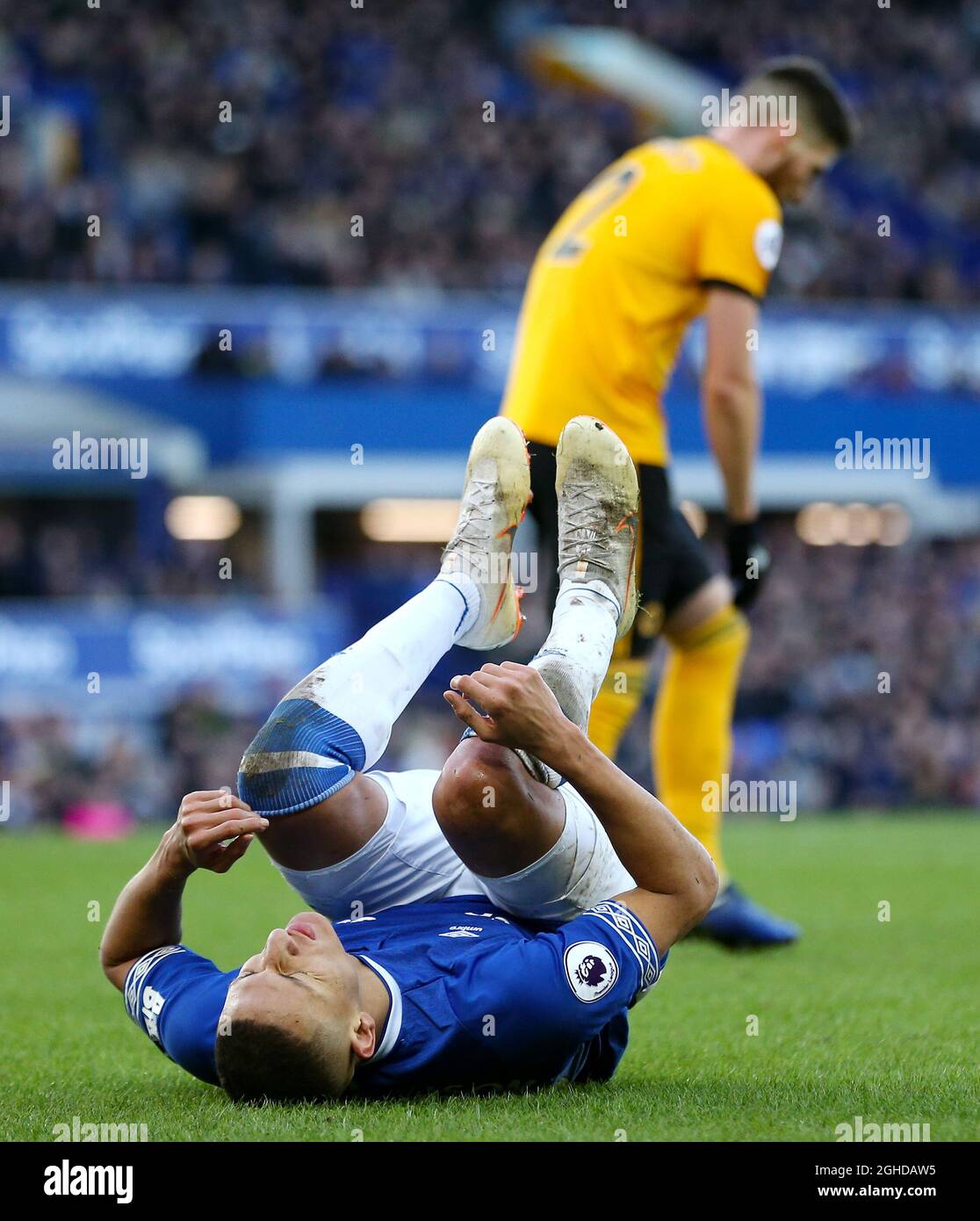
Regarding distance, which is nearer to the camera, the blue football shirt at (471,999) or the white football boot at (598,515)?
the blue football shirt at (471,999)

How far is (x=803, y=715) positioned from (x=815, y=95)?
434 inches

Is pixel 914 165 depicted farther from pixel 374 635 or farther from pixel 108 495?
pixel 374 635

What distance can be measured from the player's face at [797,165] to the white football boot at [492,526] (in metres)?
1.78

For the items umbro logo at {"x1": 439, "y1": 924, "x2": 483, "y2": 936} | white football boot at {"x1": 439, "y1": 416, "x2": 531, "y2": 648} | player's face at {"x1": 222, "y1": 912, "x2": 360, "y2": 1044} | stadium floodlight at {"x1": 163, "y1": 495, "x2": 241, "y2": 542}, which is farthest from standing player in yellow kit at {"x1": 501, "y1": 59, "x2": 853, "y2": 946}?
stadium floodlight at {"x1": 163, "y1": 495, "x2": 241, "y2": 542}

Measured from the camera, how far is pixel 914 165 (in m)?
20.1

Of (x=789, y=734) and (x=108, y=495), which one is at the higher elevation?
(x=108, y=495)

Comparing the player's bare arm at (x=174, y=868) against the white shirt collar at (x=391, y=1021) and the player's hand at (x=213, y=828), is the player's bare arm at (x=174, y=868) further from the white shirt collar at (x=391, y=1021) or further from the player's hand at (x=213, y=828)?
the white shirt collar at (x=391, y=1021)

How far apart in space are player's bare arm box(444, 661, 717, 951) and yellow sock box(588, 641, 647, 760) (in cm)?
174

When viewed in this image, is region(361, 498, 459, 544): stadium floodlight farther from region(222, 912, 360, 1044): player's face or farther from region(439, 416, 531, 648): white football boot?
region(222, 912, 360, 1044): player's face

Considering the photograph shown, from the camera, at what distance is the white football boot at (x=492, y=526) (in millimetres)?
3527

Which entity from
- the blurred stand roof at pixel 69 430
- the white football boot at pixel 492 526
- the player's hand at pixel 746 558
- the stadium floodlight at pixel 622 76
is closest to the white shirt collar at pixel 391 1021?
the white football boot at pixel 492 526

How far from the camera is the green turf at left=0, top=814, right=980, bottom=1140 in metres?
2.60
